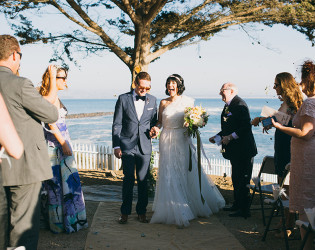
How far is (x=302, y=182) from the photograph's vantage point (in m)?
3.99

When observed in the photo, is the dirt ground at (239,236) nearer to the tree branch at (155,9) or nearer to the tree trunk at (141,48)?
the tree trunk at (141,48)

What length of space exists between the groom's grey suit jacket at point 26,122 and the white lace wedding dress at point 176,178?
2.65 metres

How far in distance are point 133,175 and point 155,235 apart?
3.17 feet

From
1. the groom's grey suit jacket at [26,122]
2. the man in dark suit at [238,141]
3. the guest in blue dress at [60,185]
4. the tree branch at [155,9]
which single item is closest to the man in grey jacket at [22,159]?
the groom's grey suit jacket at [26,122]

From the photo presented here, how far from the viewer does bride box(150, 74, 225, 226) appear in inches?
225

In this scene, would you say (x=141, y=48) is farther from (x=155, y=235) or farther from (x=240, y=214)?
(x=155, y=235)

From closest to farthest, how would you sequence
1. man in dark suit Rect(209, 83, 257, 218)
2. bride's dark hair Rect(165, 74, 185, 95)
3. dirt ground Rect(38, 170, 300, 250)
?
dirt ground Rect(38, 170, 300, 250) < bride's dark hair Rect(165, 74, 185, 95) < man in dark suit Rect(209, 83, 257, 218)

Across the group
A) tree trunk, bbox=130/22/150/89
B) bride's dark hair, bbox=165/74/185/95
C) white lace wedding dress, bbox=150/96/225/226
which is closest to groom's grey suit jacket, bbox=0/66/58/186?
white lace wedding dress, bbox=150/96/225/226

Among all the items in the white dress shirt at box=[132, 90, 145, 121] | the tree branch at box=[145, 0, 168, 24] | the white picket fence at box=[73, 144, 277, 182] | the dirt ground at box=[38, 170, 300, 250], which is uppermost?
the tree branch at box=[145, 0, 168, 24]

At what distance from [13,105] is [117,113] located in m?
2.60

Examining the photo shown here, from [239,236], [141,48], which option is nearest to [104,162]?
[141,48]

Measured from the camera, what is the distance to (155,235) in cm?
524

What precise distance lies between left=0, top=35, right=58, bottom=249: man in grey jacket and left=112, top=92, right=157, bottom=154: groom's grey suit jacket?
2.28m

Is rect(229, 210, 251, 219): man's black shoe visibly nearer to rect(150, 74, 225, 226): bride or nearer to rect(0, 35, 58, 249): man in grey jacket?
rect(150, 74, 225, 226): bride
